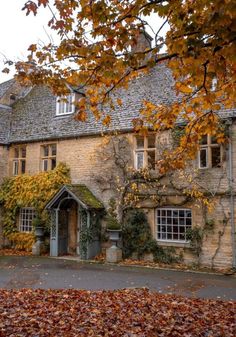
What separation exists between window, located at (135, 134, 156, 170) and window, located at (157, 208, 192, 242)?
2326 mm

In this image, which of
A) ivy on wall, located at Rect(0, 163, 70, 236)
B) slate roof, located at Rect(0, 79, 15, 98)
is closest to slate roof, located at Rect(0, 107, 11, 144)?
slate roof, located at Rect(0, 79, 15, 98)

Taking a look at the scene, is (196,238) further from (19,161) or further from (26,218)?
(19,161)

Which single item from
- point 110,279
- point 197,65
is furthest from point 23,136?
point 197,65

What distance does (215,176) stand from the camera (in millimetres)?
14562

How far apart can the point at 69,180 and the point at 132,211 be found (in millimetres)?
4149

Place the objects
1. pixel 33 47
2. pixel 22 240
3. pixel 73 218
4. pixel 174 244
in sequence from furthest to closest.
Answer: pixel 22 240
pixel 73 218
pixel 174 244
pixel 33 47

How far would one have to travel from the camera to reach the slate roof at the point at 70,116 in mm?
17297

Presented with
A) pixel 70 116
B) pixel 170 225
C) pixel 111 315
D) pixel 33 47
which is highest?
pixel 70 116

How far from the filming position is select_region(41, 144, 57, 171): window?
19.5 meters

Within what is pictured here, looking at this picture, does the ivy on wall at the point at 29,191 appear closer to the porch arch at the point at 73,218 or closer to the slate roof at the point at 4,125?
the porch arch at the point at 73,218

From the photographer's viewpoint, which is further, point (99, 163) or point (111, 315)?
point (99, 163)

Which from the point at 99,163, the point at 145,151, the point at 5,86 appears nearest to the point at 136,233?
the point at 145,151

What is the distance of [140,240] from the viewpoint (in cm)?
1588

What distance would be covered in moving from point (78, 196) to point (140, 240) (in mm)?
3608
